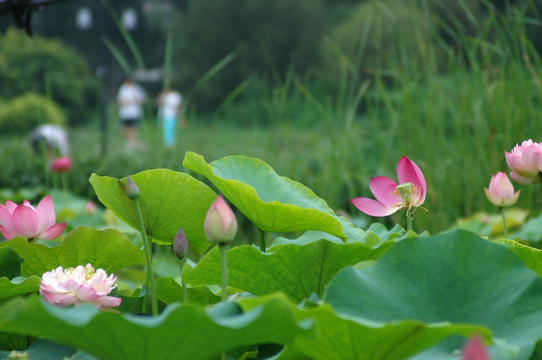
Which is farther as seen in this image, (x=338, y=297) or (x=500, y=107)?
(x=500, y=107)

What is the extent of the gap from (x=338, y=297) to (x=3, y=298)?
0.38 meters

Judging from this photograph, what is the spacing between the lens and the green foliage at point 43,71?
1485 centimetres

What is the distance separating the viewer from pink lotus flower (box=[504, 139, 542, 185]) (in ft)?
2.80

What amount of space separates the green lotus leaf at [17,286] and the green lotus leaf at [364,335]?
281 millimetres

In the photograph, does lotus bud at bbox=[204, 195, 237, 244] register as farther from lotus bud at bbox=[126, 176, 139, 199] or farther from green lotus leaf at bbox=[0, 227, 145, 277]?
green lotus leaf at bbox=[0, 227, 145, 277]

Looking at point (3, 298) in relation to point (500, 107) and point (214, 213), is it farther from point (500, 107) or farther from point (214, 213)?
point (500, 107)

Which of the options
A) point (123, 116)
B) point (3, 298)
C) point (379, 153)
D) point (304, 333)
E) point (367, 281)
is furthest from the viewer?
point (123, 116)

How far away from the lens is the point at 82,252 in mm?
762

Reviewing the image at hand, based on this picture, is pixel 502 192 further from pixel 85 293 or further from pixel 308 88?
pixel 308 88

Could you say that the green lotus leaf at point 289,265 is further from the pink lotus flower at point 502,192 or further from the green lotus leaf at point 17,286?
the pink lotus flower at point 502,192

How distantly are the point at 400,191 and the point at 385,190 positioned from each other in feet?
0.13

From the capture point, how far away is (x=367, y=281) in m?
0.54

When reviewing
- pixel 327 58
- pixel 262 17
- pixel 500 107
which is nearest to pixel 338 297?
pixel 500 107

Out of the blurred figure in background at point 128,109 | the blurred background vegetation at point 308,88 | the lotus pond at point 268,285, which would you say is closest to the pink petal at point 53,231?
the lotus pond at point 268,285
